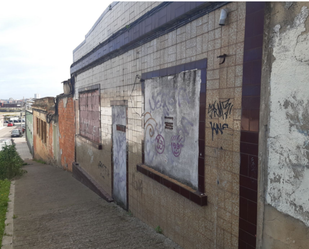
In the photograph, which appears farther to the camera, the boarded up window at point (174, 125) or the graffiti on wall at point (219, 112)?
the boarded up window at point (174, 125)

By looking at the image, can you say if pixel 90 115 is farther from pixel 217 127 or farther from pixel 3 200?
pixel 217 127

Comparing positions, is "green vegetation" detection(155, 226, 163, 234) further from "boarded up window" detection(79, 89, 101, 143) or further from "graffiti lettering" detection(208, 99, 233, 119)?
"boarded up window" detection(79, 89, 101, 143)

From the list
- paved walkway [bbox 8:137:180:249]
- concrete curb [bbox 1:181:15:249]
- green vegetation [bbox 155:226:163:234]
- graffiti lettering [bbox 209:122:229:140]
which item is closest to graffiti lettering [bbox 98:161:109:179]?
paved walkway [bbox 8:137:180:249]

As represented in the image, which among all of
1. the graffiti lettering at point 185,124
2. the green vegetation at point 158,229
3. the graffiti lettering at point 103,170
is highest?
the graffiti lettering at point 185,124

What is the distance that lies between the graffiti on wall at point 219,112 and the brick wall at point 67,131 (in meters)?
9.35

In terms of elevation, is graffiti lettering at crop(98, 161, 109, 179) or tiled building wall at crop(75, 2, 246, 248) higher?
tiled building wall at crop(75, 2, 246, 248)

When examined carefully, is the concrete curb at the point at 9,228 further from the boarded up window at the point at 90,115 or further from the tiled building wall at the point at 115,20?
the tiled building wall at the point at 115,20

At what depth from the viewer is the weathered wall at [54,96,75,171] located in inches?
486

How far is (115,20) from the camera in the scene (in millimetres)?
7309

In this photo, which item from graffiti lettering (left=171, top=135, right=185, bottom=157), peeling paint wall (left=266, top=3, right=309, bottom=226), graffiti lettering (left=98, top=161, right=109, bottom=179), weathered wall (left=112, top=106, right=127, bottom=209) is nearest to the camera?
peeling paint wall (left=266, top=3, right=309, bottom=226)

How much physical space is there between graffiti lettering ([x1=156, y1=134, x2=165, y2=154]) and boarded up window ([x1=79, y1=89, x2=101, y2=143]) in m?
3.95

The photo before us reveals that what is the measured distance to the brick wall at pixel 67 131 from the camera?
12.4 m

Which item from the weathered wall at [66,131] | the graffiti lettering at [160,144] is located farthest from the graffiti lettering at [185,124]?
the weathered wall at [66,131]

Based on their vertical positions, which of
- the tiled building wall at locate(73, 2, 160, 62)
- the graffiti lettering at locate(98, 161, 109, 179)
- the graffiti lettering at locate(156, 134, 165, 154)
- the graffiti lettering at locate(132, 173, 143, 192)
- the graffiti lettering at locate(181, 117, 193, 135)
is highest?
the tiled building wall at locate(73, 2, 160, 62)
